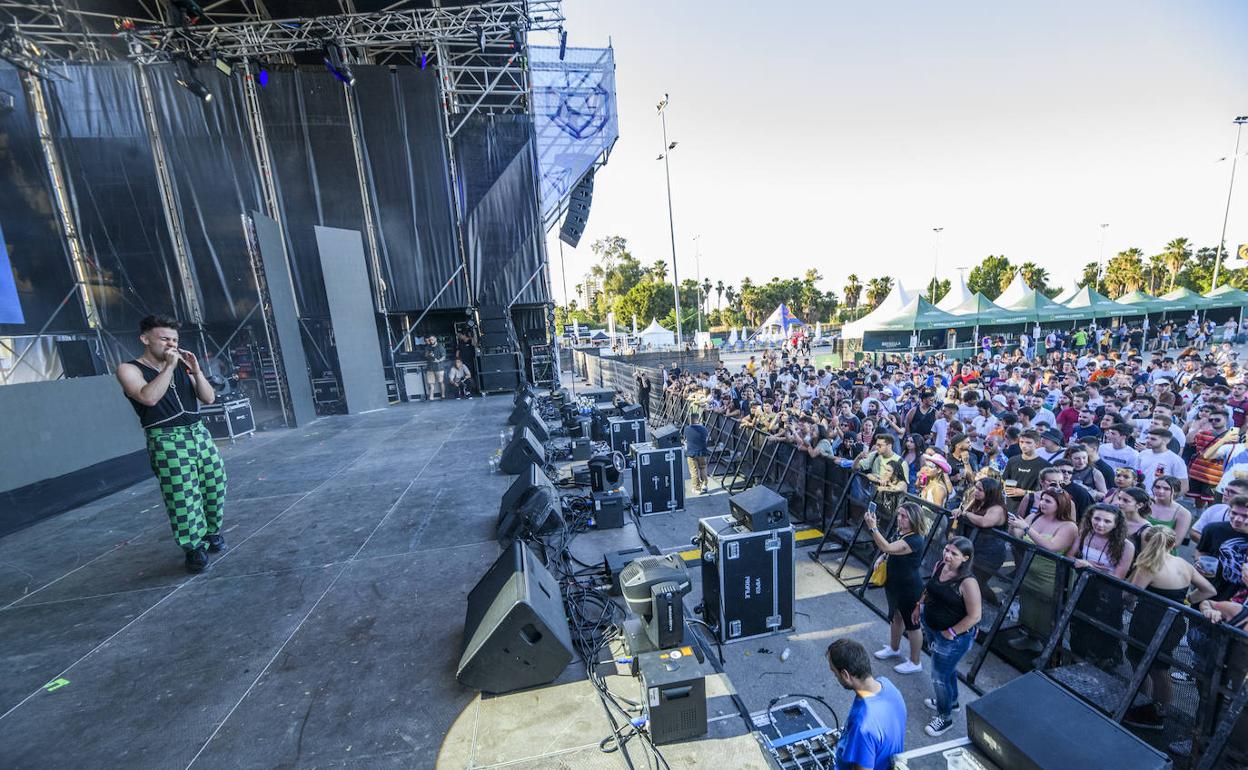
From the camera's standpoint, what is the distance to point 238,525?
6.14m

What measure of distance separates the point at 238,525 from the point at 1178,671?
946 centimetres

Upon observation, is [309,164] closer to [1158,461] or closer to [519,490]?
[519,490]

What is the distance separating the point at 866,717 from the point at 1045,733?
0.76 meters

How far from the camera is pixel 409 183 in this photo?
16938 millimetres

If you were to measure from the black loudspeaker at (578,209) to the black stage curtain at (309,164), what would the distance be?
380 inches

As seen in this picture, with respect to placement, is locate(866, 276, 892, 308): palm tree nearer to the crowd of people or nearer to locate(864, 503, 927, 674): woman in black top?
the crowd of people

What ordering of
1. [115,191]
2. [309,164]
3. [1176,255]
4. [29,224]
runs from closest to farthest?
[29,224] < [115,191] < [309,164] < [1176,255]

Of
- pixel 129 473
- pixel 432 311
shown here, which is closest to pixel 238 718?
pixel 129 473

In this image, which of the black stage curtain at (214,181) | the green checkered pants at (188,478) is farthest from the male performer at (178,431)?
the black stage curtain at (214,181)

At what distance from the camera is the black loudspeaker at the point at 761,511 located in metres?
4.54

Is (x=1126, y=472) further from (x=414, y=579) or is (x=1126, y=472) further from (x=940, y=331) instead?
(x=940, y=331)

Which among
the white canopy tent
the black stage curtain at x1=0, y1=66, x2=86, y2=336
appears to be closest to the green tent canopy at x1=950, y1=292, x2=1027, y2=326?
the white canopy tent

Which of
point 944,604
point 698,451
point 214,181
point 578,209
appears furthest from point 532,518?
point 578,209

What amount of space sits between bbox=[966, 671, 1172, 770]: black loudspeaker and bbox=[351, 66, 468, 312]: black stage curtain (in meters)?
18.6
